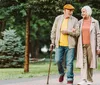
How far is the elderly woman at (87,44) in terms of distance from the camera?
12867 millimetres

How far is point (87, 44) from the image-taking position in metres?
12.9

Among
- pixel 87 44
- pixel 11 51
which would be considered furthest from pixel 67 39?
pixel 11 51

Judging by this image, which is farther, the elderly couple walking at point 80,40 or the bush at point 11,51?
the bush at point 11,51

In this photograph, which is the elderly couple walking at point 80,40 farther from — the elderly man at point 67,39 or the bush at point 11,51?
the bush at point 11,51

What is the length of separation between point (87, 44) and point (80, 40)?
0.23m

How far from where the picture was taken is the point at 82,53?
13023mm

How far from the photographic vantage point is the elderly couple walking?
12891 mm

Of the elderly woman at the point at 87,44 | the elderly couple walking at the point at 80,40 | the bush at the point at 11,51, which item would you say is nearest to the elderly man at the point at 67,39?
the elderly couple walking at the point at 80,40

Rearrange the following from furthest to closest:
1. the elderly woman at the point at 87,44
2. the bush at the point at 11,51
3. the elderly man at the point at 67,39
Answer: the bush at the point at 11,51
the elderly man at the point at 67,39
the elderly woman at the point at 87,44

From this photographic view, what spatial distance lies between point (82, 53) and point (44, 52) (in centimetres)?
4886

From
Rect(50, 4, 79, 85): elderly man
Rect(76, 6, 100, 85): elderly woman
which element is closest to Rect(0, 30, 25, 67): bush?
Rect(50, 4, 79, 85): elderly man

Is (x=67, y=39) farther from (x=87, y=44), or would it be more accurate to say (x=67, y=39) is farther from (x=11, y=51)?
(x=11, y=51)

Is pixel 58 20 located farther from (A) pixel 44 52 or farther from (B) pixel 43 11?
(A) pixel 44 52

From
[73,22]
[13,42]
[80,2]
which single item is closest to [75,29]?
[73,22]
